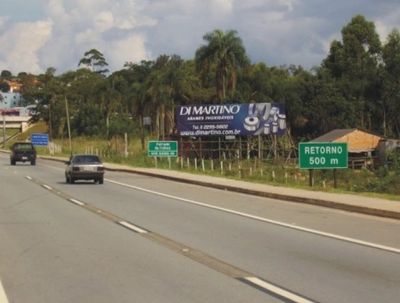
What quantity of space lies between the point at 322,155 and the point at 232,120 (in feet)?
98.7

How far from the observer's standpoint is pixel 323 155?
27.7m

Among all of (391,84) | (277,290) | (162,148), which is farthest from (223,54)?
(277,290)

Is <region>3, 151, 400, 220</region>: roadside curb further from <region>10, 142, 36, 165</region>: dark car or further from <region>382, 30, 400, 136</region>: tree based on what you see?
<region>382, 30, 400, 136</region>: tree

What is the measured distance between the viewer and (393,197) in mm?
23297

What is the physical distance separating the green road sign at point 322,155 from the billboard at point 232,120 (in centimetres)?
2899

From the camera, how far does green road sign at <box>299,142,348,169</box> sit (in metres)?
27.5

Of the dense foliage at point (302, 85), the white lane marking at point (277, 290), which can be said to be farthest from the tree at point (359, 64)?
the white lane marking at point (277, 290)

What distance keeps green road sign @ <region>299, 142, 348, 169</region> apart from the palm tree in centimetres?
4589

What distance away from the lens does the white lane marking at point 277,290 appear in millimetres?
8508

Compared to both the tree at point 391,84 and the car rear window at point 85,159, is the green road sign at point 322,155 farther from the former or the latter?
the tree at point 391,84

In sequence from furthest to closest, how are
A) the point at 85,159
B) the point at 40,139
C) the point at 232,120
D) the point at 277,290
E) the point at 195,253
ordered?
1. the point at 40,139
2. the point at 232,120
3. the point at 85,159
4. the point at 195,253
5. the point at 277,290

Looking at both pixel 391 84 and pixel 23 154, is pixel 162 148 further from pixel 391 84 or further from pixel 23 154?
pixel 391 84

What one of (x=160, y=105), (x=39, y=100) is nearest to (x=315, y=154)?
(x=160, y=105)

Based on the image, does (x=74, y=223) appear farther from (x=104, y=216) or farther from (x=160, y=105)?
(x=160, y=105)
